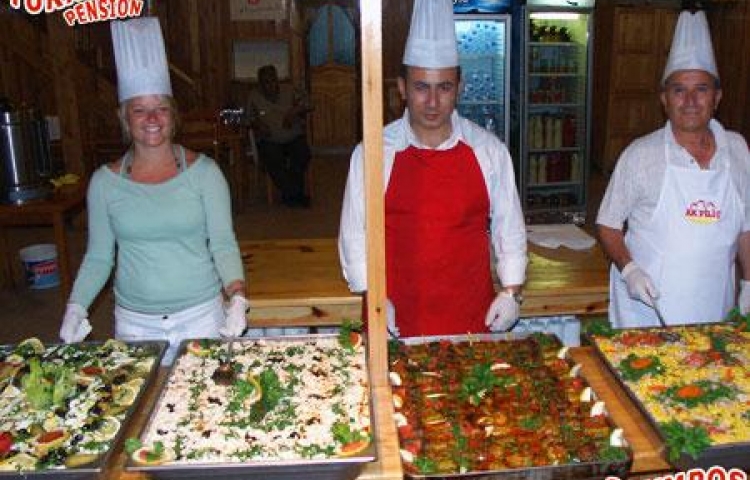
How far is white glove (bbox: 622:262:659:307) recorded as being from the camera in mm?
2518

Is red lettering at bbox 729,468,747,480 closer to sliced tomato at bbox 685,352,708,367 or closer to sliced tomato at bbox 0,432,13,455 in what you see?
sliced tomato at bbox 685,352,708,367

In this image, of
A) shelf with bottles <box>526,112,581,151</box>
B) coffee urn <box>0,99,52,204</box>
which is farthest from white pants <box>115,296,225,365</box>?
shelf with bottles <box>526,112,581,151</box>

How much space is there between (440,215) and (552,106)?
5453mm

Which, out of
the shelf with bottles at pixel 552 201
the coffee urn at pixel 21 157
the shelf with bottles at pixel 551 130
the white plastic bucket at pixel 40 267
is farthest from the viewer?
the shelf with bottles at pixel 552 201

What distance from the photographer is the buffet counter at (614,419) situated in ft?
5.52

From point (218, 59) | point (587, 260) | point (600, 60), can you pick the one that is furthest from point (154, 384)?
point (218, 59)

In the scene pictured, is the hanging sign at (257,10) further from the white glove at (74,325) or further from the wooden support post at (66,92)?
the white glove at (74,325)

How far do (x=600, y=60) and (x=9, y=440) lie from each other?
9.99m

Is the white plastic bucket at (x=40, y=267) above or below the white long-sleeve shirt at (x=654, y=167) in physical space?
below

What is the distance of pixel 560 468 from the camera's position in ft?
5.33

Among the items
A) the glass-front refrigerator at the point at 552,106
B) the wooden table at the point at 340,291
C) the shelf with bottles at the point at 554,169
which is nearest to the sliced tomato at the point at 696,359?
the wooden table at the point at 340,291

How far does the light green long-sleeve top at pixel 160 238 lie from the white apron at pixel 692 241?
1.59 m

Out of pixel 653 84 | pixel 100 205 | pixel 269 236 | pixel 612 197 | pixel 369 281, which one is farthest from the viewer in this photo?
pixel 653 84

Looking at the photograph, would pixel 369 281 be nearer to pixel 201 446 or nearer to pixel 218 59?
pixel 201 446
